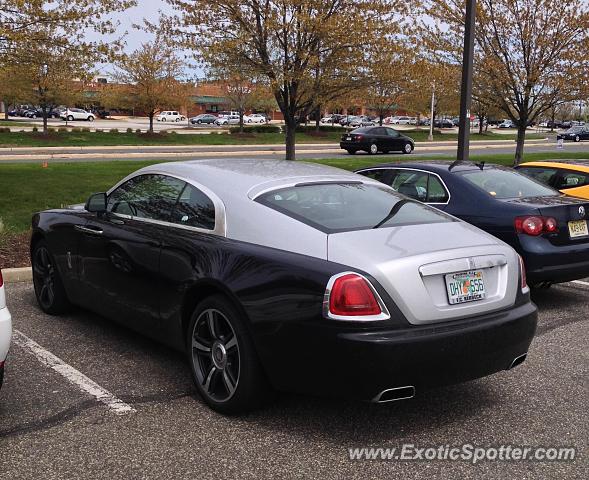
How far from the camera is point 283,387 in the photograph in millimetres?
3680

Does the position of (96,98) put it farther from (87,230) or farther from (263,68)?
(87,230)

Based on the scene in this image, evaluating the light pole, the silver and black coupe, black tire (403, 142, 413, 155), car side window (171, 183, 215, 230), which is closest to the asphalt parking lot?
the silver and black coupe

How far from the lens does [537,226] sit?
20.7 feet

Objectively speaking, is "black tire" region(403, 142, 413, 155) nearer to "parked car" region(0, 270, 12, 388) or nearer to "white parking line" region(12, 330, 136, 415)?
"white parking line" region(12, 330, 136, 415)

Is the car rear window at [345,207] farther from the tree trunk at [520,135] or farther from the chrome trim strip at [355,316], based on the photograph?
the tree trunk at [520,135]

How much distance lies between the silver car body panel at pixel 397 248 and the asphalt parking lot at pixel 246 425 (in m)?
0.72

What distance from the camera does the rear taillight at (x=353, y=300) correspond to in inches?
135

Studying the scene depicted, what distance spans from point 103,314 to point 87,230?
2.24 feet

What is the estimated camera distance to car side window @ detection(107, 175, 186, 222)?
15.6ft

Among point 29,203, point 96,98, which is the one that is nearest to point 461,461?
point 29,203

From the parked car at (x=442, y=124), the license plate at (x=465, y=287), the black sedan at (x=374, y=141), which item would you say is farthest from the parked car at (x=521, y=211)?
the parked car at (x=442, y=124)

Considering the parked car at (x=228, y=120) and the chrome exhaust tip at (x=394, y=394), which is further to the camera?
the parked car at (x=228, y=120)

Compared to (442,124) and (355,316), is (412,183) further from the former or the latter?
(442,124)

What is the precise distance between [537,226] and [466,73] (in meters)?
6.52
